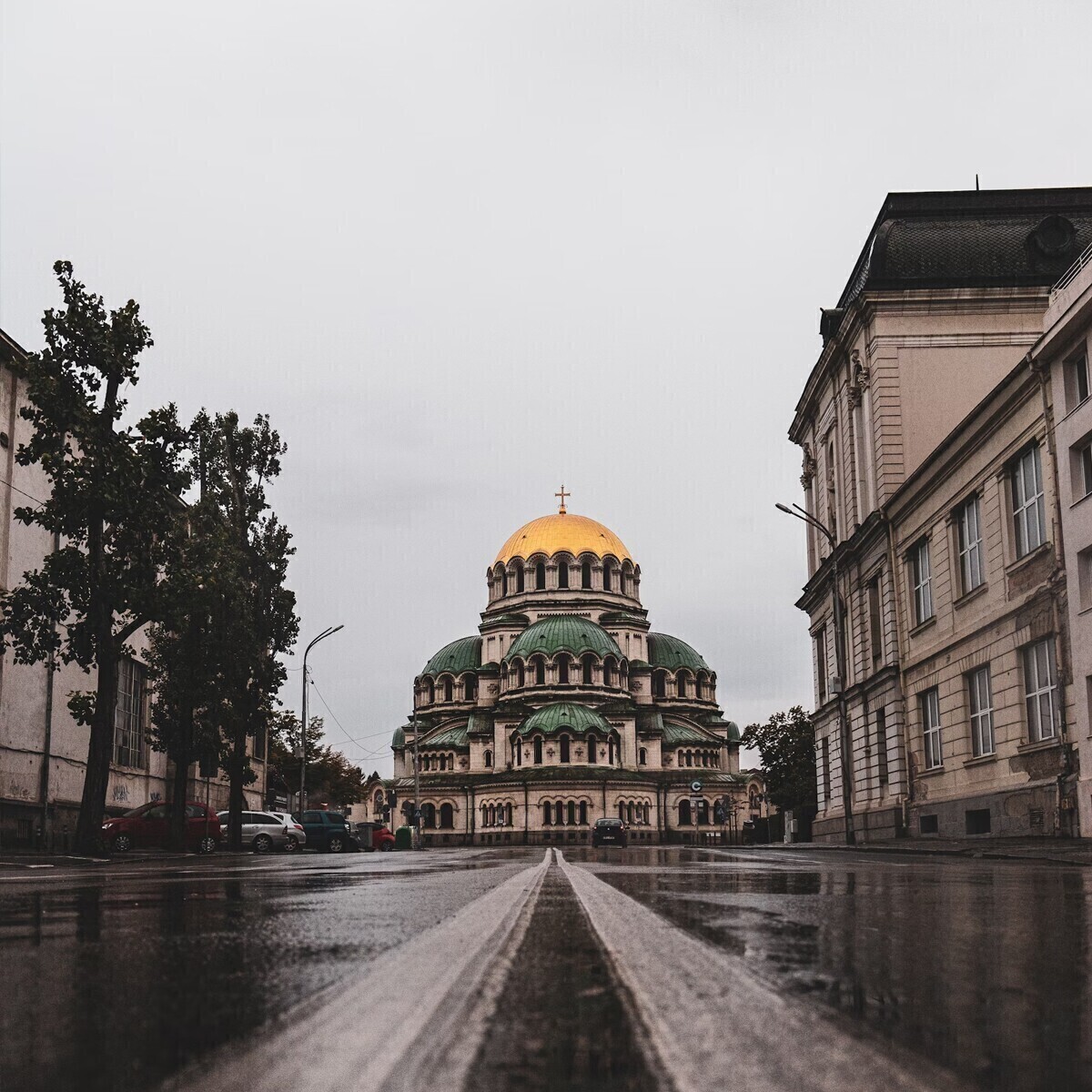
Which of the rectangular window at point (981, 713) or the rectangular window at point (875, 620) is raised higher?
the rectangular window at point (875, 620)

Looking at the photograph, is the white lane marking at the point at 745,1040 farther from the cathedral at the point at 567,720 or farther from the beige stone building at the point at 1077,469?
the cathedral at the point at 567,720

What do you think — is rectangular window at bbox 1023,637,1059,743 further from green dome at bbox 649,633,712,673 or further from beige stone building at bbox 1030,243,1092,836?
green dome at bbox 649,633,712,673

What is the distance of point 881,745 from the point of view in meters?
36.7

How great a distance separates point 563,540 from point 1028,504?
74076 millimetres

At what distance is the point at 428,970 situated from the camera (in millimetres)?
2549

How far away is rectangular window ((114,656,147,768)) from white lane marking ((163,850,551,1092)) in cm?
3766

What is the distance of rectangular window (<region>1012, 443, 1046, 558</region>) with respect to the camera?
24.4 m

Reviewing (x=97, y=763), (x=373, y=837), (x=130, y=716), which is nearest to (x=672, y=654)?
(x=373, y=837)

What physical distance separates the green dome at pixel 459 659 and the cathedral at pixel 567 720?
12 cm

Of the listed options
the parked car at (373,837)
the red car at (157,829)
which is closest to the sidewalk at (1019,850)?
the red car at (157,829)

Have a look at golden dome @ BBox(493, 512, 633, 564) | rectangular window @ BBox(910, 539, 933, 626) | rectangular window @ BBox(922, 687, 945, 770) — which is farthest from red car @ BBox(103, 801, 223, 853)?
golden dome @ BBox(493, 512, 633, 564)

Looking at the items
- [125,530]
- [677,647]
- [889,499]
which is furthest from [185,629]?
[677,647]

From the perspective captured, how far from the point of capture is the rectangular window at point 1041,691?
23.8 meters

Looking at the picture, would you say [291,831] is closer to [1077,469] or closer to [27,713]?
[27,713]
